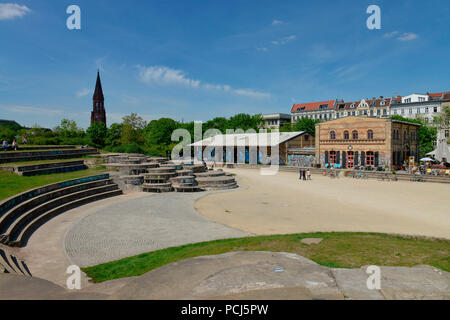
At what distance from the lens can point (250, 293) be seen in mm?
5215

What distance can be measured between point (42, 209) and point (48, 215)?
0.47 meters

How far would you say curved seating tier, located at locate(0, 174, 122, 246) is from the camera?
39.7 ft

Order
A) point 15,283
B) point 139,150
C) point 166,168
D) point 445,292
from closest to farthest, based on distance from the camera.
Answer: point 445,292 → point 15,283 → point 166,168 → point 139,150

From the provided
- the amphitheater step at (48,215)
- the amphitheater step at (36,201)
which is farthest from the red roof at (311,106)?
the amphitheater step at (36,201)

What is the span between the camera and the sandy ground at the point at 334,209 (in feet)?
47.6

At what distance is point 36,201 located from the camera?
15.8 metres

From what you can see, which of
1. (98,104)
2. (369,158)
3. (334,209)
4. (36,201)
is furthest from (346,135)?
(98,104)

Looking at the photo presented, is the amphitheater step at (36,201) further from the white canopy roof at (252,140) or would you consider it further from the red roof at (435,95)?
the red roof at (435,95)

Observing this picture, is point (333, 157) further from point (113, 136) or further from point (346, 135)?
point (113, 136)

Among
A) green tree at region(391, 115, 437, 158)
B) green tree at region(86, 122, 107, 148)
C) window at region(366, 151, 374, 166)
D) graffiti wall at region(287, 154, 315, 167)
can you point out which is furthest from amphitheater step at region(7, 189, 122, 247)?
green tree at region(391, 115, 437, 158)

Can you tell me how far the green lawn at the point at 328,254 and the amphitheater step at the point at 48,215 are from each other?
4508 millimetres
